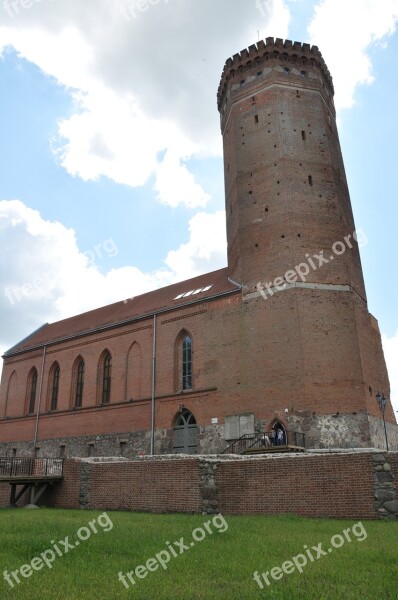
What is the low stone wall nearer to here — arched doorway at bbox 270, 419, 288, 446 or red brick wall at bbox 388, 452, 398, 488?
red brick wall at bbox 388, 452, 398, 488

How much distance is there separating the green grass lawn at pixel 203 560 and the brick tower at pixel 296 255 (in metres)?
10.4

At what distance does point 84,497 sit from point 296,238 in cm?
1473

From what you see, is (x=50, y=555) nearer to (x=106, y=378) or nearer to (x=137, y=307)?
(x=106, y=378)

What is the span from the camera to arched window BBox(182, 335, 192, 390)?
2510cm

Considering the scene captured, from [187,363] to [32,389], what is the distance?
47.4 feet

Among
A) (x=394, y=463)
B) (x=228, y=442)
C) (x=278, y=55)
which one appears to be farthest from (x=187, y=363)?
(x=278, y=55)

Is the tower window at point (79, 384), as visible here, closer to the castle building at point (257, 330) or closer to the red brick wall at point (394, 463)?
the castle building at point (257, 330)

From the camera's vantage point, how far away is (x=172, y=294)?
2980 centimetres

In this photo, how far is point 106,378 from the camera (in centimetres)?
2972

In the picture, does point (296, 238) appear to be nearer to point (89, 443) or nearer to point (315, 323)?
point (315, 323)

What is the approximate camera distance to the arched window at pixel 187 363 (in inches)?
988

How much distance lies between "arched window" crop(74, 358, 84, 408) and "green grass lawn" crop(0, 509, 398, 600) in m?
20.6

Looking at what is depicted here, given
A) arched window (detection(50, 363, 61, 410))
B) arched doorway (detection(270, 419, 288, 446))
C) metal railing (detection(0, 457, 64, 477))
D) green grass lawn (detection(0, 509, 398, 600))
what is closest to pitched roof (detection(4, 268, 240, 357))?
arched window (detection(50, 363, 61, 410))

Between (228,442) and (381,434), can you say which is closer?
(381,434)
